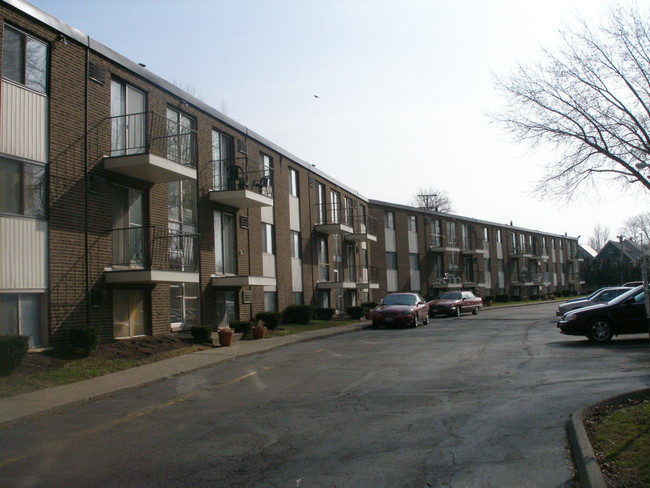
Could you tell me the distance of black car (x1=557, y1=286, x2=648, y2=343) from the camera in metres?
15.9

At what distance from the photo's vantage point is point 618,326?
15953 millimetres

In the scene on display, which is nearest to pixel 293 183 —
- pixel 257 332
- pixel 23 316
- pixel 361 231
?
pixel 361 231

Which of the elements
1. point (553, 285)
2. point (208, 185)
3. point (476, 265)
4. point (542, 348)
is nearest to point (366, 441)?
point (542, 348)

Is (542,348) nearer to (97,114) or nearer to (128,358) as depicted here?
(128,358)

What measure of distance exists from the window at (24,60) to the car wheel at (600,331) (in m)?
14.8

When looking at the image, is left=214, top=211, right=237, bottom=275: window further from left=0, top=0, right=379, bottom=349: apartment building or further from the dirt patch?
the dirt patch

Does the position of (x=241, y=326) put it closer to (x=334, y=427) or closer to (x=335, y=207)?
(x=334, y=427)

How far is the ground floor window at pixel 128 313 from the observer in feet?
A: 53.1

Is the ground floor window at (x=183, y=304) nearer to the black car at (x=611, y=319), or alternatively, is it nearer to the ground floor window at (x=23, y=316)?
the ground floor window at (x=23, y=316)

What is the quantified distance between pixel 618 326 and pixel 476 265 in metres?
42.6

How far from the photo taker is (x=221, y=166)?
74.7 feet

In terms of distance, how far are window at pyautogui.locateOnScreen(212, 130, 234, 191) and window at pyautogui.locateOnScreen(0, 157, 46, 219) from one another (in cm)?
851

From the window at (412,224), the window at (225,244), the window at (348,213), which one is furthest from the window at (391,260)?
the window at (225,244)

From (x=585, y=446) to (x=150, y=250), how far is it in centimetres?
1361
